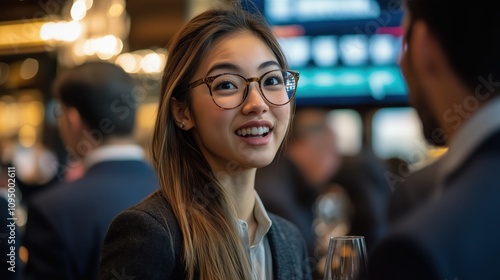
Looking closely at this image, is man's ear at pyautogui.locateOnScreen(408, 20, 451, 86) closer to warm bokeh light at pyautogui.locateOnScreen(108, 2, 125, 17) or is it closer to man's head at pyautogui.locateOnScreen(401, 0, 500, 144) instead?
man's head at pyautogui.locateOnScreen(401, 0, 500, 144)

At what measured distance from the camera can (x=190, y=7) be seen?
213 inches

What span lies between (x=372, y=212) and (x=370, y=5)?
4.35ft

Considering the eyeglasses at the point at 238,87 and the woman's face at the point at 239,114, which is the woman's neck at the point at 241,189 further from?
the eyeglasses at the point at 238,87

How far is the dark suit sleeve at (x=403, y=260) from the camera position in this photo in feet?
2.78

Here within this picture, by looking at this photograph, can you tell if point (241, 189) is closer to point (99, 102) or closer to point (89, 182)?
point (89, 182)

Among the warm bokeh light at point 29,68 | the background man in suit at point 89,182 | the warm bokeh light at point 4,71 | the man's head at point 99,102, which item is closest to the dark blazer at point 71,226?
the background man in suit at point 89,182

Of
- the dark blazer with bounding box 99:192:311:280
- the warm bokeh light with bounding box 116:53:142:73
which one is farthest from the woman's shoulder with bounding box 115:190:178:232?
the warm bokeh light with bounding box 116:53:142:73

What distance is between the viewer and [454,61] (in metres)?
0.89

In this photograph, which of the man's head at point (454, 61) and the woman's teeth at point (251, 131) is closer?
the man's head at point (454, 61)

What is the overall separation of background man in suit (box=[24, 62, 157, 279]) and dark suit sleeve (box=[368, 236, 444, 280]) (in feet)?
5.46

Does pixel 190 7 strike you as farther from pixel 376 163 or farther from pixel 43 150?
pixel 376 163

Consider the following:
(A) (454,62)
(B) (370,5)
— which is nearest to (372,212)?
(B) (370,5)

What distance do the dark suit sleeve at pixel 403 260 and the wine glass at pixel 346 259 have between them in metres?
0.59

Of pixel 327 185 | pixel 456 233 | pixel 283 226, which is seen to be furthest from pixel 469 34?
pixel 327 185
